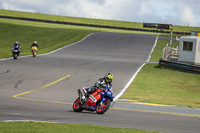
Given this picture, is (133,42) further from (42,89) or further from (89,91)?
(89,91)

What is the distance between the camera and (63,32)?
67.8 meters

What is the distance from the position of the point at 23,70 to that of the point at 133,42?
33.7 m

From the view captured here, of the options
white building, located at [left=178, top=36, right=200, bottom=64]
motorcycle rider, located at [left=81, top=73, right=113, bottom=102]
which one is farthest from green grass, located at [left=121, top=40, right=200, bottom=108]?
white building, located at [left=178, top=36, right=200, bottom=64]

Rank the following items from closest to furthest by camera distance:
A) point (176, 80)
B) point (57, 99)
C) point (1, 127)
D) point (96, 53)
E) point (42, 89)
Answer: point (1, 127) → point (57, 99) → point (42, 89) → point (176, 80) → point (96, 53)

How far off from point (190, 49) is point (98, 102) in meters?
25.3

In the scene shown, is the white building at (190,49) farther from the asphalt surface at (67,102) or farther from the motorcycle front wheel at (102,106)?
the motorcycle front wheel at (102,106)

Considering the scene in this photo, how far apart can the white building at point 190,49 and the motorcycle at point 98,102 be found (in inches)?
963

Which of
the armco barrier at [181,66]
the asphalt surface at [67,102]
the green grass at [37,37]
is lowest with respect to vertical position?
the asphalt surface at [67,102]

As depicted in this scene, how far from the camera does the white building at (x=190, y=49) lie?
36428 mm

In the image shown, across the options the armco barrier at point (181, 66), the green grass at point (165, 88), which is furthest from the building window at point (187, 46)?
the green grass at point (165, 88)

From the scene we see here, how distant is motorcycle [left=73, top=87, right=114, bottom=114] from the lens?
13297 mm

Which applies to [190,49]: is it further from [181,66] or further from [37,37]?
[37,37]

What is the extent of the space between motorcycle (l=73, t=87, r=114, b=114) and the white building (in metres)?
24.5

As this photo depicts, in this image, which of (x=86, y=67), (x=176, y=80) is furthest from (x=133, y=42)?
(x=176, y=80)
